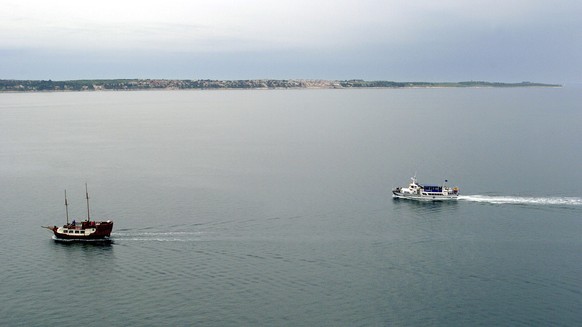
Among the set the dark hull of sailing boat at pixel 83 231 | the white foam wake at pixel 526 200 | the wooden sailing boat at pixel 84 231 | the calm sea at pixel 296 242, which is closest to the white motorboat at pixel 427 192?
the white foam wake at pixel 526 200

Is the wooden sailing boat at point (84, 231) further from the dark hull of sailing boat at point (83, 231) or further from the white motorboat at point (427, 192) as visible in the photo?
the white motorboat at point (427, 192)

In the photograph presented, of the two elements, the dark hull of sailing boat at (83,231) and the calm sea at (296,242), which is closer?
the calm sea at (296,242)

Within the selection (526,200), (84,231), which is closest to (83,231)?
(84,231)

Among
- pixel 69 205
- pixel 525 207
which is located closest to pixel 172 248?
pixel 69 205

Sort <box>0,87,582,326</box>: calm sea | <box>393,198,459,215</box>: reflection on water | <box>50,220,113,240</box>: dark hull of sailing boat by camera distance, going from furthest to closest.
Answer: <box>393,198,459,215</box>: reflection on water
<box>50,220,113,240</box>: dark hull of sailing boat
<box>0,87,582,326</box>: calm sea

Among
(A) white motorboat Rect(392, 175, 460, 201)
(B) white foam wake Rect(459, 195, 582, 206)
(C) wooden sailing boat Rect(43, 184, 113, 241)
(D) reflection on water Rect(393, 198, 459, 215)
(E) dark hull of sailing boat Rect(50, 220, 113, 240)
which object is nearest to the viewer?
(C) wooden sailing boat Rect(43, 184, 113, 241)

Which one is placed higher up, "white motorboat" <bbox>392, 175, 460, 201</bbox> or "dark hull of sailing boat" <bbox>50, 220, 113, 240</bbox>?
"white motorboat" <bbox>392, 175, 460, 201</bbox>

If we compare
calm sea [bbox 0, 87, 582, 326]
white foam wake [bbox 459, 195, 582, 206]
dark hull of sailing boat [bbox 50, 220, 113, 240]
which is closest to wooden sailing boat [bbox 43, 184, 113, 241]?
dark hull of sailing boat [bbox 50, 220, 113, 240]

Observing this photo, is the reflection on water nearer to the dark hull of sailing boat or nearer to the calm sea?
the calm sea

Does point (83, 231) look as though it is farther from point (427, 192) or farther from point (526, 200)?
point (526, 200)
